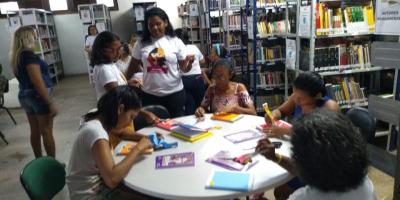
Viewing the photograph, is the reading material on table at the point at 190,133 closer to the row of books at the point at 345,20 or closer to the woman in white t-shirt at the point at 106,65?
the woman in white t-shirt at the point at 106,65

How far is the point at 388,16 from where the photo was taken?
1651 millimetres

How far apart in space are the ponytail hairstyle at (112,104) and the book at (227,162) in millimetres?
538

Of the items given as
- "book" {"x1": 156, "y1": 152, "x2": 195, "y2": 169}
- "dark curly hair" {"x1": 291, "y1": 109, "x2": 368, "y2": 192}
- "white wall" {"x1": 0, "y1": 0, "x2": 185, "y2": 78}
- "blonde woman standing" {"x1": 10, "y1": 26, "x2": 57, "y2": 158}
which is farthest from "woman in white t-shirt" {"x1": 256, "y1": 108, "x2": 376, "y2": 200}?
"white wall" {"x1": 0, "y1": 0, "x2": 185, "y2": 78}

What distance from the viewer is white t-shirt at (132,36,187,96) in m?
2.54

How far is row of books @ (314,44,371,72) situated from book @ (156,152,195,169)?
2.43 m

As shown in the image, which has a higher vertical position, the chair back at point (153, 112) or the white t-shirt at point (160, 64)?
the white t-shirt at point (160, 64)

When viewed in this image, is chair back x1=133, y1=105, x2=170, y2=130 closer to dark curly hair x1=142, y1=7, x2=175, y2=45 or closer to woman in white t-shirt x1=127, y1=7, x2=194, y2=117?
woman in white t-shirt x1=127, y1=7, x2=194, y2=117

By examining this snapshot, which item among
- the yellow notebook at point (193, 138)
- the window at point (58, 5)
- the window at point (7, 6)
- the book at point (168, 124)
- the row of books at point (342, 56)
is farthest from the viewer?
the window at point (58, 5)

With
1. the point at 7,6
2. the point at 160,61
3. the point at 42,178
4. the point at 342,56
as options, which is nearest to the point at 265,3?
the point at 342,56

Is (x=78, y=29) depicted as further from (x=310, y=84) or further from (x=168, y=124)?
(x=310, y=84)

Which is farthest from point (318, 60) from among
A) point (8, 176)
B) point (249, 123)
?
point (8, 176)

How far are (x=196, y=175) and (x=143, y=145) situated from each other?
38 centimetres

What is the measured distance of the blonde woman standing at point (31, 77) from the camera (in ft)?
9.18

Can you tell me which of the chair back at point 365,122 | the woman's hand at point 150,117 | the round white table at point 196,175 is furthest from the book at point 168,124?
the chair back at point 365,122
